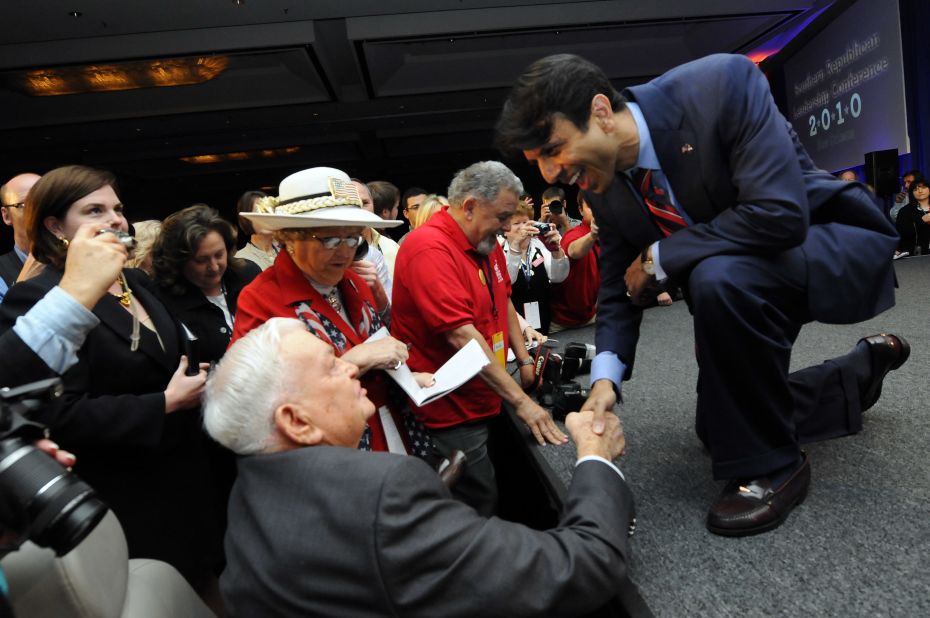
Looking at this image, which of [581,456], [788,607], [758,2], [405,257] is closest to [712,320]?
[581,456]

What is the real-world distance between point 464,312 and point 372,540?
3.97 ft

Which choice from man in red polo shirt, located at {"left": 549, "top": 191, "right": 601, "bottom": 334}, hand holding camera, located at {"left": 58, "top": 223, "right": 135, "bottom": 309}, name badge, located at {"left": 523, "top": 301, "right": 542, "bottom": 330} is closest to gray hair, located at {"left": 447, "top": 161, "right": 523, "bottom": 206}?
hand holding camera, located at {"left": 58, "top": 223, "right": 135, "bottom": 309}

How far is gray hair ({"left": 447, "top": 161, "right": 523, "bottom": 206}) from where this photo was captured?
2.09 metres

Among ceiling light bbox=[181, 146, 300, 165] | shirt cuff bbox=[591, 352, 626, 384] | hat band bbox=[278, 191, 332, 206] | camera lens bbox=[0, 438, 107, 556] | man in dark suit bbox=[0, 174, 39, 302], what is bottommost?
shirt cuff bbox=[591, 352, 626, 384]

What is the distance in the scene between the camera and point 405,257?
2049 millimetres

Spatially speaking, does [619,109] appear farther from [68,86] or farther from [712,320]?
[68,86]

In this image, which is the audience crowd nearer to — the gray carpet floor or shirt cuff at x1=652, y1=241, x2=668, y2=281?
the gray carpet floor

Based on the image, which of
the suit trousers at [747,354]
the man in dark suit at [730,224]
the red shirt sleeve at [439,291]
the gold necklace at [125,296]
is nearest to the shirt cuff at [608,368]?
the man in dark suit at [730,224]

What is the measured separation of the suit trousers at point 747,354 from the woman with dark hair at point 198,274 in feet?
5.42

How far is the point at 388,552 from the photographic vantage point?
734 millimetres

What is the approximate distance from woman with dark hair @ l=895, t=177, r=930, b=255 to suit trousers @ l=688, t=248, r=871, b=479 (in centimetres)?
738

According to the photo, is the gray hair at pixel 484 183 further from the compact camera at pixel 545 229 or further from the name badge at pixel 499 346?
the compact camera at pixel 545 229

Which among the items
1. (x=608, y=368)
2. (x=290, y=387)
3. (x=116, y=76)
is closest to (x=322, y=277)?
(x=290, y=387)

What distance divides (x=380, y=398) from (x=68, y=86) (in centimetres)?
860
